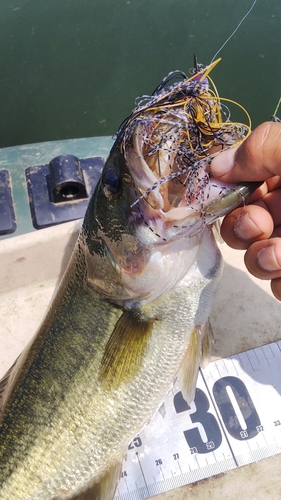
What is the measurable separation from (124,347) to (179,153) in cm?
77

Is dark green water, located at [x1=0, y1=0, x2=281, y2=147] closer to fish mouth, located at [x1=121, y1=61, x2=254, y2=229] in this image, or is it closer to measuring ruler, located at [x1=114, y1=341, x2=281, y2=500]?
measuring ruler, located at [x1=114, y1=341, x2=281, y2=500]

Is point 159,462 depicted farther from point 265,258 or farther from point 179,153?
point 179,153

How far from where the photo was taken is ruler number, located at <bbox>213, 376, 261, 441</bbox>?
2.00m

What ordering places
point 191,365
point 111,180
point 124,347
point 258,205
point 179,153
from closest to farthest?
point 179,153
point 111,180
point 124,347
point 191,365
point 258,205

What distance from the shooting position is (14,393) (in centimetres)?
172

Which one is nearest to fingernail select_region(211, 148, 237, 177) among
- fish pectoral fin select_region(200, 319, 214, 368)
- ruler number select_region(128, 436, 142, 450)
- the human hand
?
the human hand

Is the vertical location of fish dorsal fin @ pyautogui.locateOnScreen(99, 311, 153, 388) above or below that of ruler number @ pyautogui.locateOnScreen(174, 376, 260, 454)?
above

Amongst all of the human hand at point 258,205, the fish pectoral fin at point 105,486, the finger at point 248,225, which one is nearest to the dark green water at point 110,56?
the human hand at point 258,205

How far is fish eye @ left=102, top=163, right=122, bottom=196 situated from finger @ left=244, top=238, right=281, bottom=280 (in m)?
0.65

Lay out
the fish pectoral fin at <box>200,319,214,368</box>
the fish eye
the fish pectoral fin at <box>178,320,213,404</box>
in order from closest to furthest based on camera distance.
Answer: the fish eye → the fish pectoral fin at <box>178,320,213,404</box> → the fish pectoral fin at <box>200,319,214,368</box>

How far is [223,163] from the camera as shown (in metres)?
1.44

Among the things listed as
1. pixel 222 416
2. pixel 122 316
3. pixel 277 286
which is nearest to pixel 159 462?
pixel 222 416

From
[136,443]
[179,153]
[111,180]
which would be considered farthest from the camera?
[136,443]

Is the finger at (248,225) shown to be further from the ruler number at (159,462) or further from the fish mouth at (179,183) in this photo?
the ruler number at (159,462)
